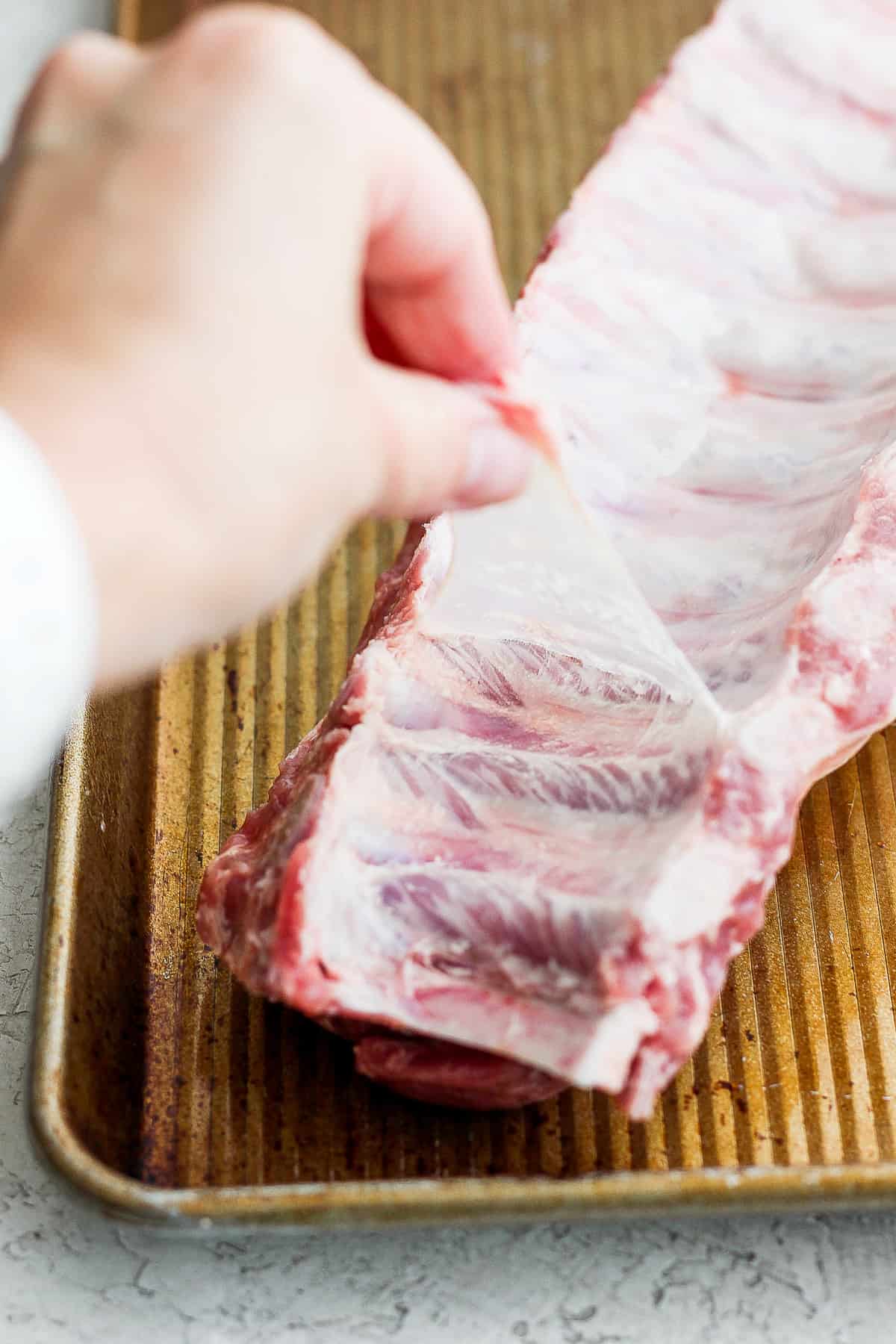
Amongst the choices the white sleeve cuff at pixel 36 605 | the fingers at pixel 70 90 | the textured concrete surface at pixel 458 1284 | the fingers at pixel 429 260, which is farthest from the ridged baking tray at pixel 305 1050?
the fingers at pixel 70 90

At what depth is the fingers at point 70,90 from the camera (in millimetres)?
1185

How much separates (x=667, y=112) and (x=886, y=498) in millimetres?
861

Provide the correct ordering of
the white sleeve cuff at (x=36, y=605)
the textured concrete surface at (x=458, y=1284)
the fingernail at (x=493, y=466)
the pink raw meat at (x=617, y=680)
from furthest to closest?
the textured concrete surface at (x=458, y=1284) < the pink raw meat at (x=617, y=680) < the fingernail at (x=493, y=466) < the white sleeve cuff at (x=36, y=605)

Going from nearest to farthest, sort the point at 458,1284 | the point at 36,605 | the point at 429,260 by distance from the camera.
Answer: the point at 36,605 < the point at 429,260 < the point at 458,1284

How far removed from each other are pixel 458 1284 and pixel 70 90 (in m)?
1.18

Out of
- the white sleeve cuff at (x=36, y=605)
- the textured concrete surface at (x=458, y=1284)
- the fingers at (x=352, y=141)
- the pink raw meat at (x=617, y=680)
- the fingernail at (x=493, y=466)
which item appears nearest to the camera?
the white sleeve cuff at (x=36, y=605)

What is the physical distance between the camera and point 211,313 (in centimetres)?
108

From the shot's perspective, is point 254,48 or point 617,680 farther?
point 617,680

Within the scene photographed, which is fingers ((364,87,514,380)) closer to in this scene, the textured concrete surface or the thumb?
the thumb

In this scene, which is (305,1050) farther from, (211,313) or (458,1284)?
(211,313)

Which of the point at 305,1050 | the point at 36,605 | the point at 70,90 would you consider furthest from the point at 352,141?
the point at 305,1050

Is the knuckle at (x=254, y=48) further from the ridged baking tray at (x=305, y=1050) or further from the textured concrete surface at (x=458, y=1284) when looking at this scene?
the textured concrete surface at (x=458, y=1284)

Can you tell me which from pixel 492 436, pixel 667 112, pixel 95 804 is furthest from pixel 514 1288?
pixel 667 112

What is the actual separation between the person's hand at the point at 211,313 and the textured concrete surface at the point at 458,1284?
78 centimetres
